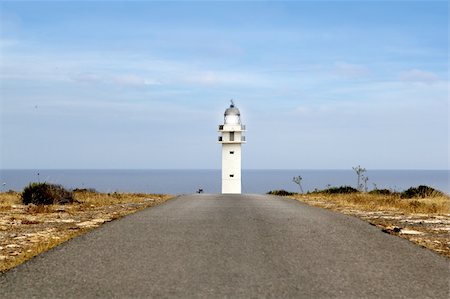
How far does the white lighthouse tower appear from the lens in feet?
192

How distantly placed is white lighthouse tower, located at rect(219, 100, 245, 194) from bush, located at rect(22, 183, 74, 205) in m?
35.0

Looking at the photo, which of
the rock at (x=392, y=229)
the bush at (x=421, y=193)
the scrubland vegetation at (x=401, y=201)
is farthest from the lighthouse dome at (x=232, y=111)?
the rock at (x=392, y=229)

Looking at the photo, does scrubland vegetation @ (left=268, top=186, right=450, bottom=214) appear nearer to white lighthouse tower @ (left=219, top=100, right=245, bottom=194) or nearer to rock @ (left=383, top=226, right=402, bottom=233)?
rock @ (left=383, top=226, right=402, bottom=233)

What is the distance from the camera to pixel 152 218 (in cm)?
1582

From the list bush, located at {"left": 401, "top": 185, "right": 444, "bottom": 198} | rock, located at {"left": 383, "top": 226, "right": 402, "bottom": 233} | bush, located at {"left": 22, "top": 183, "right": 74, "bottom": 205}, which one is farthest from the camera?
bush, located at {"left": 401, "top": 185, "right": 444, "bottom": 198}

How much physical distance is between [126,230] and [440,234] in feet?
23.3

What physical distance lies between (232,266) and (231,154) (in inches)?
2010

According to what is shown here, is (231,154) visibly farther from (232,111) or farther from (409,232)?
(409,232)

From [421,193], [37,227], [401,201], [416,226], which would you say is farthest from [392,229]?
[421,193]

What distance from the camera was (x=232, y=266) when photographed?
8.53m

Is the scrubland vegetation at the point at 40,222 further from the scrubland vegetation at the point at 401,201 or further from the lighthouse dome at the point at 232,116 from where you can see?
the lighthouse dome at the point at 232,116

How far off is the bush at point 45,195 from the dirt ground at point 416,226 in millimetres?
11003

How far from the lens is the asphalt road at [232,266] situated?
7051 mm

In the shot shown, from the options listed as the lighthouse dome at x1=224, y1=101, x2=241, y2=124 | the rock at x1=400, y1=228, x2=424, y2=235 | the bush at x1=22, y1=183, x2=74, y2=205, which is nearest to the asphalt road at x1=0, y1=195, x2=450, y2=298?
the rock at x1=400, y1=228, x2=424, y2=235
